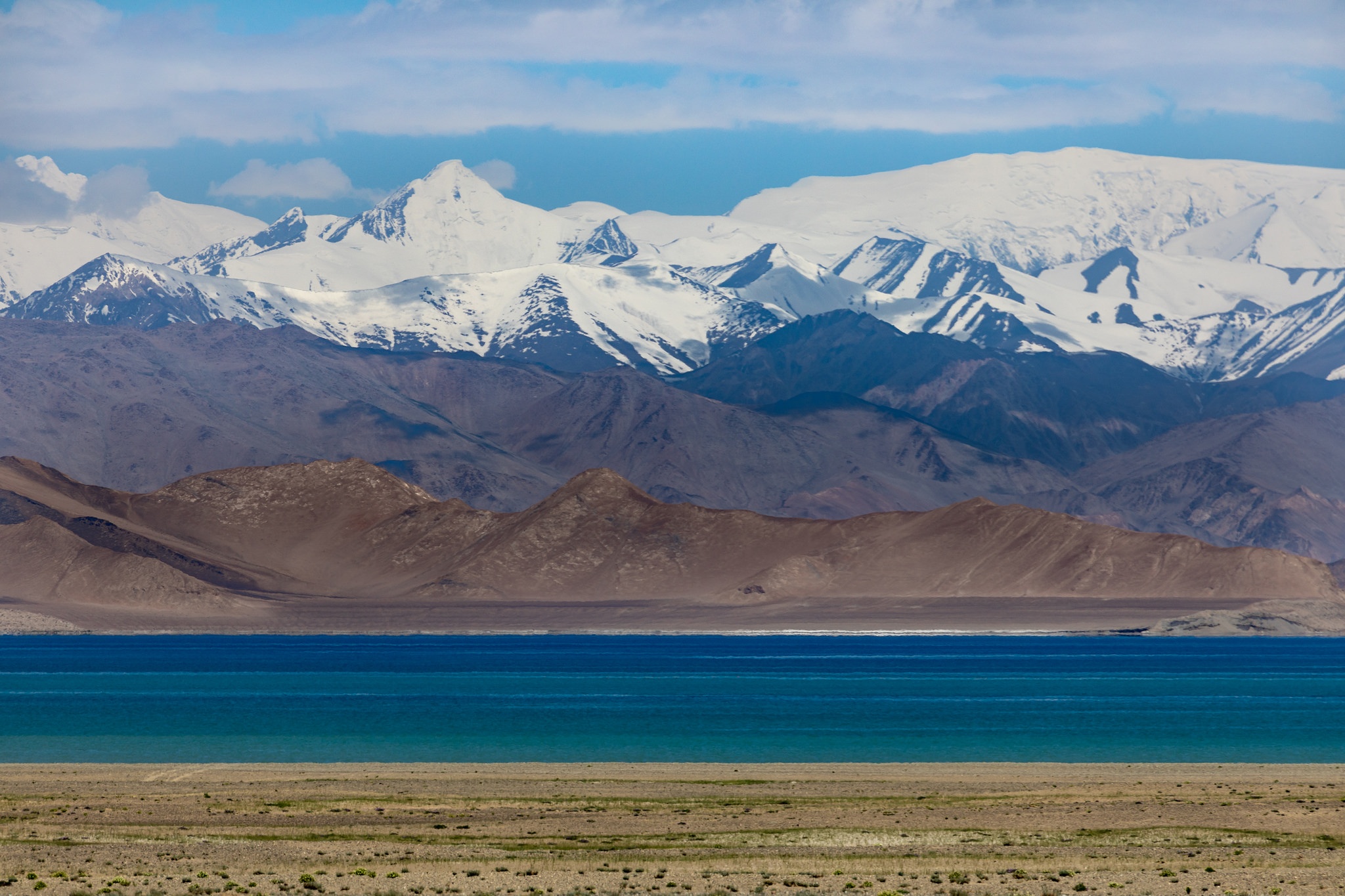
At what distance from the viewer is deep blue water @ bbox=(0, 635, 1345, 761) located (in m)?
85.9

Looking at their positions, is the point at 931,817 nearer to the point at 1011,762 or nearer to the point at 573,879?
the point at 573,879

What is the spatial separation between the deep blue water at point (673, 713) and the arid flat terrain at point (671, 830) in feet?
34.9

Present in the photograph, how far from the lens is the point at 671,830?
5244 cm

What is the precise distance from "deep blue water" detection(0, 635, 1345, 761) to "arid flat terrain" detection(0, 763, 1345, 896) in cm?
1063

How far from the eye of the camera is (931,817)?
182 feet

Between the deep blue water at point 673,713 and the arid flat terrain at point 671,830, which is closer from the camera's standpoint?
the arid flat terrain at point 671,830

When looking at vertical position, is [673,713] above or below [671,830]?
above

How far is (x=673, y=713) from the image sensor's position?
4513 inches

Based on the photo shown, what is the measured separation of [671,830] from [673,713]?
62.4 meters

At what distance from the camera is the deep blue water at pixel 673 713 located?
85.9 meters

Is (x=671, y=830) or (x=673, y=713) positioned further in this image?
(x=673, y=713)

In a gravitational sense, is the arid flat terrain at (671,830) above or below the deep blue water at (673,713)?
below

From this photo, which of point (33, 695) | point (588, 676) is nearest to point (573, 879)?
point (33, 695)

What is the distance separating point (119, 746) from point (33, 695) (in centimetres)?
4848
